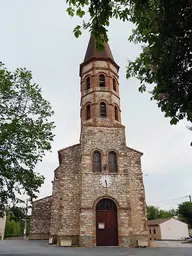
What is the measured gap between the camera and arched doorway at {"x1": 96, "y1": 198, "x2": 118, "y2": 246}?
18828mm

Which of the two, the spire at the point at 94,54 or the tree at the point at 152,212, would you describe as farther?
the tree at the point at 152,212

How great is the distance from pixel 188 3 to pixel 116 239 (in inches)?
730

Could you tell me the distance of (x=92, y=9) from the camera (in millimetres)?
3994

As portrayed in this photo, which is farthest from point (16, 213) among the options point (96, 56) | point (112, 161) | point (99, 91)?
point (96, 56)

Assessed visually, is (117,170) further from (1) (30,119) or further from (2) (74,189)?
(1) (30,119)

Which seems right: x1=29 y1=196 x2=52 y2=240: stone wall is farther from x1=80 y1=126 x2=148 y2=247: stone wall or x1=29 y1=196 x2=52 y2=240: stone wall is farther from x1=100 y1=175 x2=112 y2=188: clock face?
x1=100 y1=175 x2=112 y2=188: clock face

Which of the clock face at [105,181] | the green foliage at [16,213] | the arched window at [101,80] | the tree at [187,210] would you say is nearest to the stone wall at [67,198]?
the clock face at [105,181]

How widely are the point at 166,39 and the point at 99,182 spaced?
17603 millimetres

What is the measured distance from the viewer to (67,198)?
21.0m

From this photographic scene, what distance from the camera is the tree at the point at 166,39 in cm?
355

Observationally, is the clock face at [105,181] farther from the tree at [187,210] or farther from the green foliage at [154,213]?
the green foliage at [154,213]

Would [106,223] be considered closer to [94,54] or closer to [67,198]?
[67,198]

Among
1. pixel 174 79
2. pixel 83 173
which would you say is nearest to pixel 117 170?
pixel 83 173

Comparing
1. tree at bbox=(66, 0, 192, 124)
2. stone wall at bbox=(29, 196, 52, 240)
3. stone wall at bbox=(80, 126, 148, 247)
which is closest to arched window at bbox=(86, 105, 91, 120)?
stone wall at bbox=(80, 126, 148, 247)
